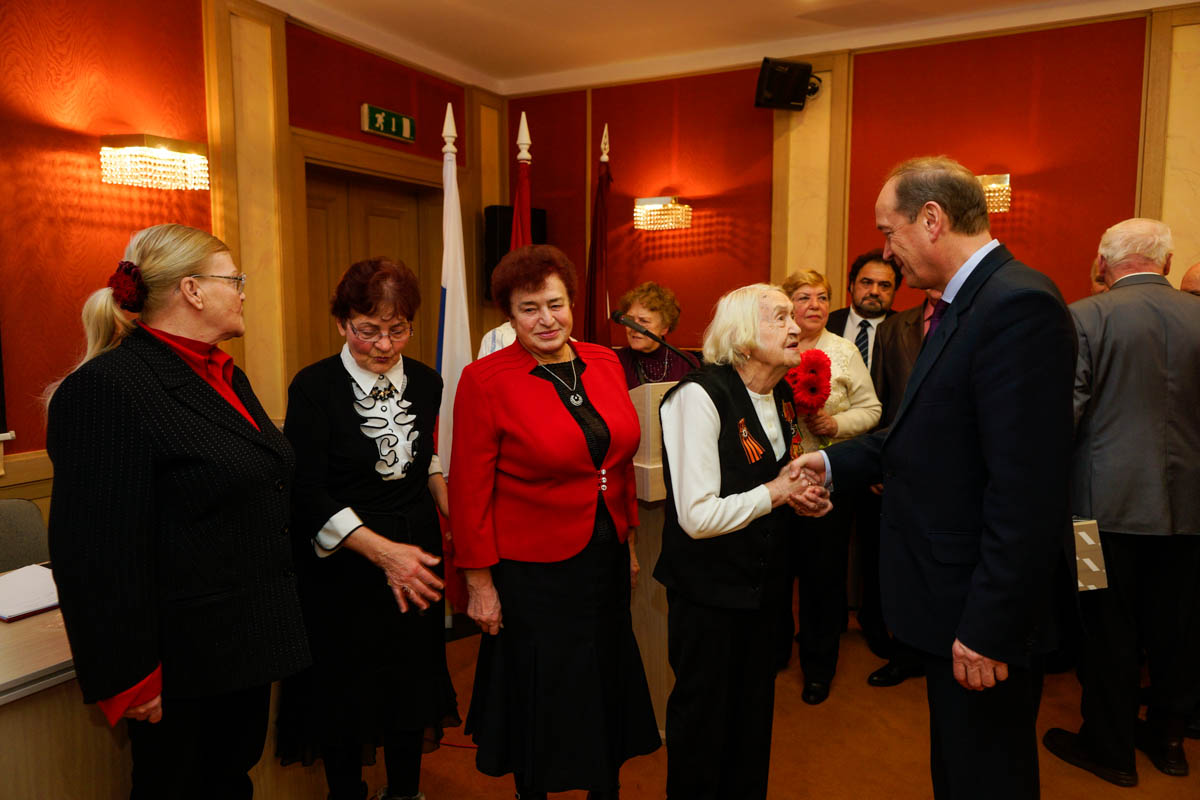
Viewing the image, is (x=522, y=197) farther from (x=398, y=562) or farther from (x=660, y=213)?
(x=398, y=562)

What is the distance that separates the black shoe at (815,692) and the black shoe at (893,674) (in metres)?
0.25

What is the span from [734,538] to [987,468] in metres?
0.64

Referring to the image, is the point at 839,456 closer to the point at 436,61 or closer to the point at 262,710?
the point at 262,710

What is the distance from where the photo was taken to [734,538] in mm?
1872

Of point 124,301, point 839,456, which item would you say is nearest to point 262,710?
point 124,301

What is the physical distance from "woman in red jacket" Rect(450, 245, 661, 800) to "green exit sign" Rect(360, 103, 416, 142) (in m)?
3.37

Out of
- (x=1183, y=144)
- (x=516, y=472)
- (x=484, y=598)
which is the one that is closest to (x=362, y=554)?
(x=484, y=598)

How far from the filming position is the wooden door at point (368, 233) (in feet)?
16.0

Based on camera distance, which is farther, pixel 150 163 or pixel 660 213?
pixel 660 213

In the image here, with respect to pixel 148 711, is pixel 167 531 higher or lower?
higher

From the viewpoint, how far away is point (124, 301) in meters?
1.43

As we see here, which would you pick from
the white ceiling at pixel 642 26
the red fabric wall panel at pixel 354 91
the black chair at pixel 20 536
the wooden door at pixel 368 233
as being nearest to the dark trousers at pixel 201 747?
the black chair at pixel 20 536

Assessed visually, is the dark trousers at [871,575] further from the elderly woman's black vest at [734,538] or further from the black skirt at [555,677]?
the black skirt at [555,677]

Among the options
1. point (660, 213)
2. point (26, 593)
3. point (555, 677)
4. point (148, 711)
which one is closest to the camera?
point (148, 711)
